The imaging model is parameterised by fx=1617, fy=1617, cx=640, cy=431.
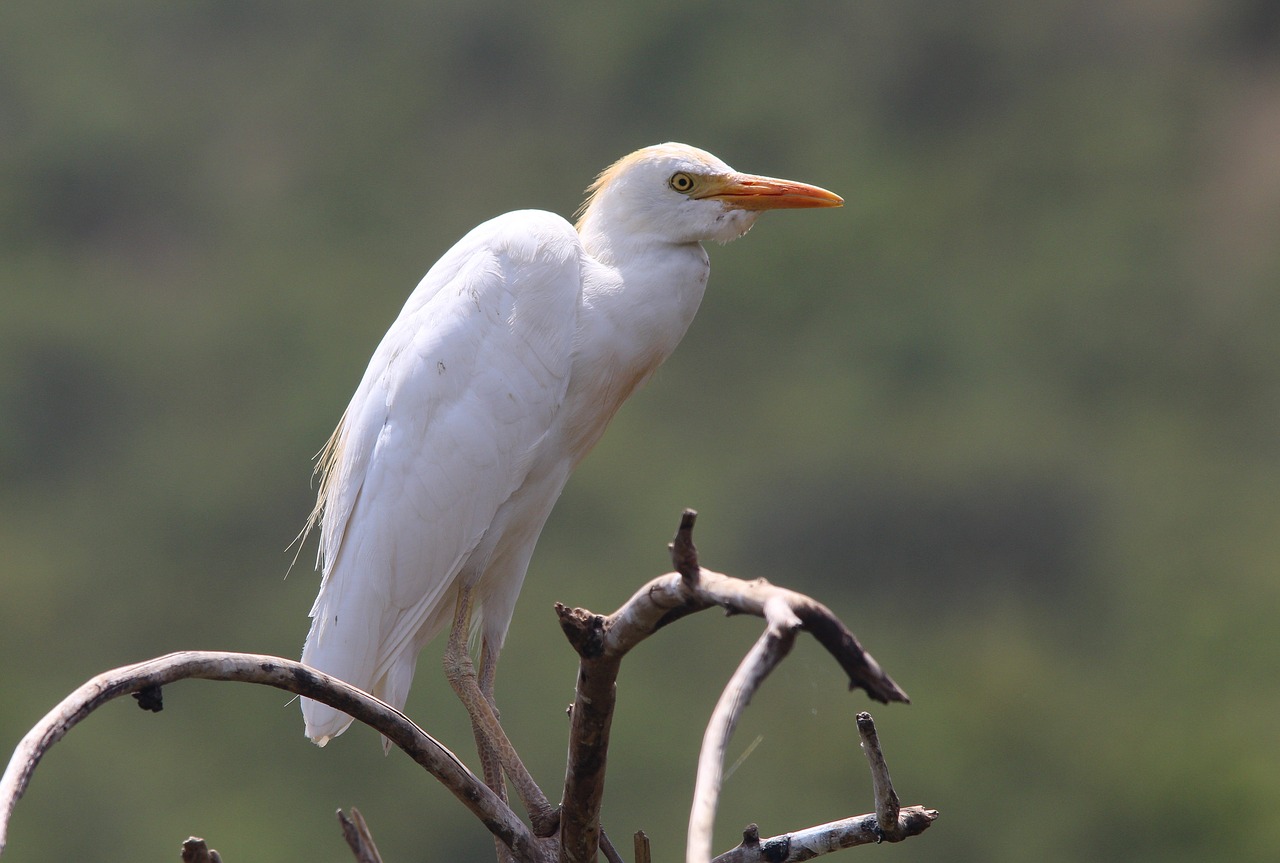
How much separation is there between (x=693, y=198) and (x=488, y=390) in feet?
1.72

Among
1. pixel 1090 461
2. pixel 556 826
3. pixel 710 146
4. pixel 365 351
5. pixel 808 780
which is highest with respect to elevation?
pixel 710 146

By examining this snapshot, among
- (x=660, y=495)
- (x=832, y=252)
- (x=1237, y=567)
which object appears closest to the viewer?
(x=660, y=495)

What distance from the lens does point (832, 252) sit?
19.5 meters

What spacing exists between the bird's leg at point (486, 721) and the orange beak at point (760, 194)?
0.87 m

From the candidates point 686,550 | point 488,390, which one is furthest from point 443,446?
point 686,550

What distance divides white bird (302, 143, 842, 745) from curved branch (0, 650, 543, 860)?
31.8 inches

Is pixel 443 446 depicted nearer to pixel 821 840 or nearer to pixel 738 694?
pixel 821 840

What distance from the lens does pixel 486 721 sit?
2803mm

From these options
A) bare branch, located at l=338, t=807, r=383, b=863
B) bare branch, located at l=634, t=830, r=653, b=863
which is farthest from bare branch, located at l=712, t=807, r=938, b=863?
bare branch, located at l=338, t=807, r=383, b=863

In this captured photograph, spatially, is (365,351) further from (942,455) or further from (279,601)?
(942,455)

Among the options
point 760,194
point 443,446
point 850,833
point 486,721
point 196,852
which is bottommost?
point 850,833

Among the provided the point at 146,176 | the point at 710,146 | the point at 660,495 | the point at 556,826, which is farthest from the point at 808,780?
the point at 556,826

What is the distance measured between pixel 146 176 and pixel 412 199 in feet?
10.5

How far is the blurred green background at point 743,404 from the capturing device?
1448cm
